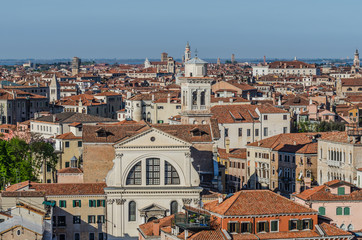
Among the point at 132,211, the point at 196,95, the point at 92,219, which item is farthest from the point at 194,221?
the point at 196,95

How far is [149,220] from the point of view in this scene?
4847 centimetres

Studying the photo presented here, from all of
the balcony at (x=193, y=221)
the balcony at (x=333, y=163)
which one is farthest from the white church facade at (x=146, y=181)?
the balcony at (x=333, y=163)

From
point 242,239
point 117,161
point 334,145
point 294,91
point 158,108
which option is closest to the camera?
point 242,239

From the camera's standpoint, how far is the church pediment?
4856 cm

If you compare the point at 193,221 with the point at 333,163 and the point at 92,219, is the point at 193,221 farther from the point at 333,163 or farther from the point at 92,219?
the point at 333,163

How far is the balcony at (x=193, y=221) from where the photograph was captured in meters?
37.4

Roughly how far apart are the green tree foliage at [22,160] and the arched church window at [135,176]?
382 inches

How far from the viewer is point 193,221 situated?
38.2m

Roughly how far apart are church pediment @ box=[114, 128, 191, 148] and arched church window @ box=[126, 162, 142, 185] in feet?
3.43

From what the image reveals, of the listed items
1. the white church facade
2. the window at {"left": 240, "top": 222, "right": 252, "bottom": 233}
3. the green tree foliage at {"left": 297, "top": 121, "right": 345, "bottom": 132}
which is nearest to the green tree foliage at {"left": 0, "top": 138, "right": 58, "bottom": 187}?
the white church facade

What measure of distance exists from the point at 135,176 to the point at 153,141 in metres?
1.89

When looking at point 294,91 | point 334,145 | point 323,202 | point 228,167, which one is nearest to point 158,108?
point 228,167

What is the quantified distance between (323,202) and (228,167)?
29.3 m

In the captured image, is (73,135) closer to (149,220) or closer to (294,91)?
(149,220)
